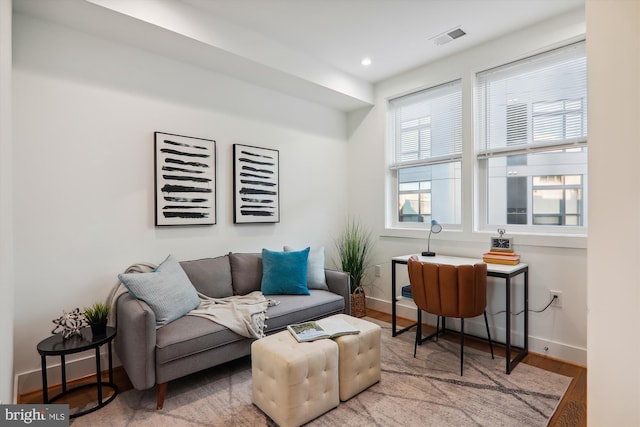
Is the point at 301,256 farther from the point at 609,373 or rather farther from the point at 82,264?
the point at 609,373

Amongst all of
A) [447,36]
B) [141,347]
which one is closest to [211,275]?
[141,347]

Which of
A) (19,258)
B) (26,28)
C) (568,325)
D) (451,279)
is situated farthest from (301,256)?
(26,28)

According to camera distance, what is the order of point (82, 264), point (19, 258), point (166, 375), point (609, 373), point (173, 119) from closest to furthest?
point (609, 373) → point (166, 375) → point (19, 258) → point (82, 264) → point (173, 119)

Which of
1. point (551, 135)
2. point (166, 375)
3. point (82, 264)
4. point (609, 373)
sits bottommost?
point (166, 375)

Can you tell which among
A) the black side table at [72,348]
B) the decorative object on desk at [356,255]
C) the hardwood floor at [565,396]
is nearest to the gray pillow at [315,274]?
the decorative object on desk at [356,255]

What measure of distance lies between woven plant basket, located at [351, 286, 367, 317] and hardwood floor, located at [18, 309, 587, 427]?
4.04 ft

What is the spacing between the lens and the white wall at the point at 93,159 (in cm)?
222

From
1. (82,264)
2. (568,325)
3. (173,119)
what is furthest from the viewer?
(173,119)

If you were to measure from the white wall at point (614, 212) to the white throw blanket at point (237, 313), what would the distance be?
189 cm

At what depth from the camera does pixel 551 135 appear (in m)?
2.81

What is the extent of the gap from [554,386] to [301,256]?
84.9 inches

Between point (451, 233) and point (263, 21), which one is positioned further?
point (451, 233)

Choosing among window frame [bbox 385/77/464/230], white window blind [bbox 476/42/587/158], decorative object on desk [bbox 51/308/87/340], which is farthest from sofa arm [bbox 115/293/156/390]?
white window blind [bbox 476/42/587/158]

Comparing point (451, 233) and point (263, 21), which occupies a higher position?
point (263, 21)
